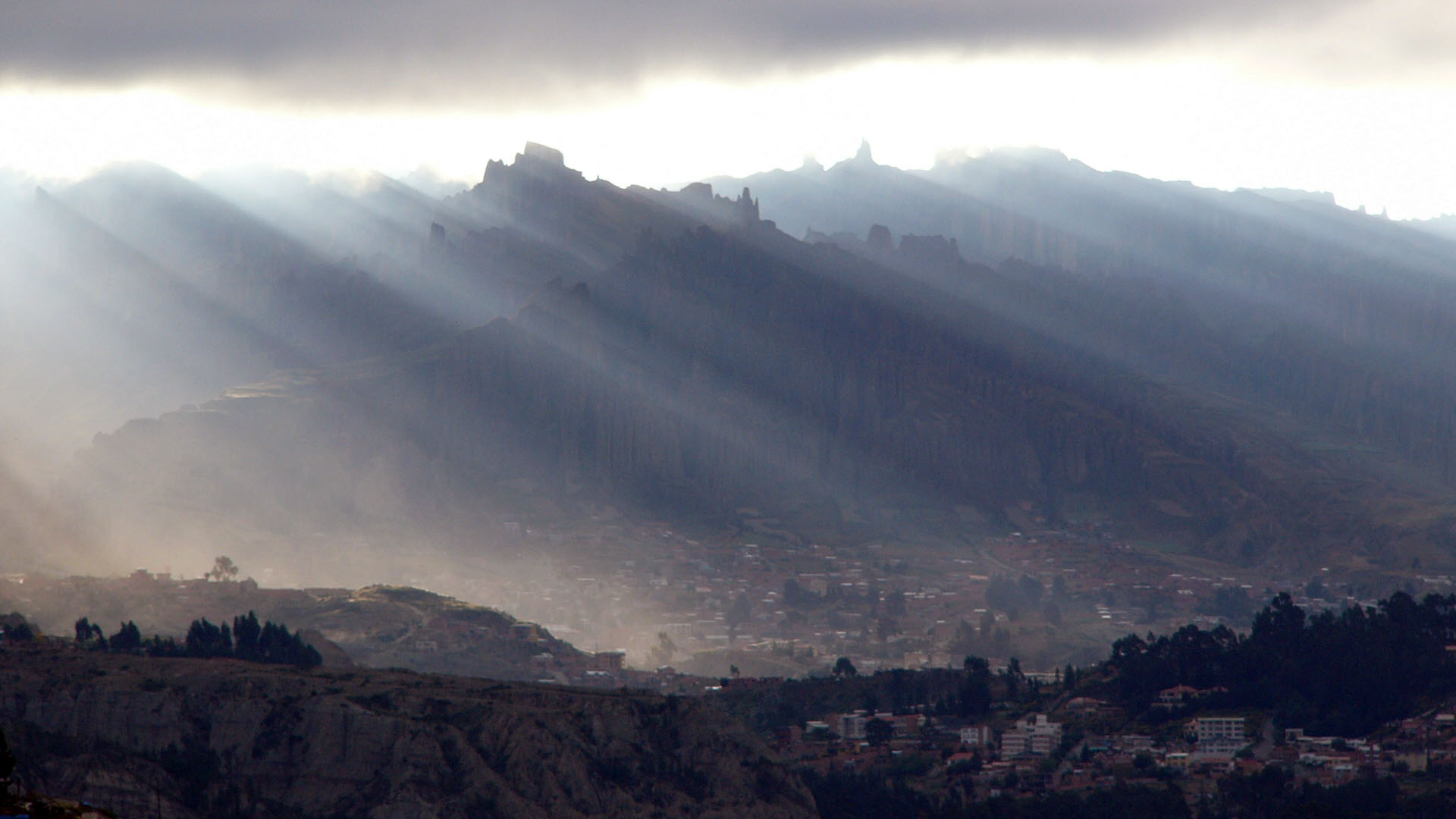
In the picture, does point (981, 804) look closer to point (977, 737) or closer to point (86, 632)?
point (977, 737)

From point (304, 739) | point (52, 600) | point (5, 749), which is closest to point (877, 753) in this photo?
point (304, 739)

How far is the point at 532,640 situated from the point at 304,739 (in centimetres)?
6392

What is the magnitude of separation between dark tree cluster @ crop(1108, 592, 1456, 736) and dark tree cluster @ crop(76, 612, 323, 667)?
55.0 meters

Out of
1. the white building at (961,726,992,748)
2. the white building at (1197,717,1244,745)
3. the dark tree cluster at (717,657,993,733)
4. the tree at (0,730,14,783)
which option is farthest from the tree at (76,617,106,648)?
the tree at (0,730,14,783)

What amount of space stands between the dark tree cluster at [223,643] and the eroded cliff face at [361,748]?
1331cm

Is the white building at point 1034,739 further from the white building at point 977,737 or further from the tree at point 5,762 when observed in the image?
the tree at point 5,762

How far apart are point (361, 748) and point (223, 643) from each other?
31.3 metres

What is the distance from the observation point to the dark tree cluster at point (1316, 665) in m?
152

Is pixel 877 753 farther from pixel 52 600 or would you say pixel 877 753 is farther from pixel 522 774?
pixel 52 600

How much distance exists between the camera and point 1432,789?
429 ft

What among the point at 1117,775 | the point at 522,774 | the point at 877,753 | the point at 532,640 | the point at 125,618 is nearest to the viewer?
the point at 522,774

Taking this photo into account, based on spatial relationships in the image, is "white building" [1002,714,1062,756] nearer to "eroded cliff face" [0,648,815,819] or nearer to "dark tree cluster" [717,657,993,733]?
"dark tree cluster" [717,657,993,733]

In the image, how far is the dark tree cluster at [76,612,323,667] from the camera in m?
148

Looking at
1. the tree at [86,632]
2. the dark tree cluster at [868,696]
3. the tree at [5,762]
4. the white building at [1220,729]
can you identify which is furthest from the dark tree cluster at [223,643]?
the tree at [5,762]
